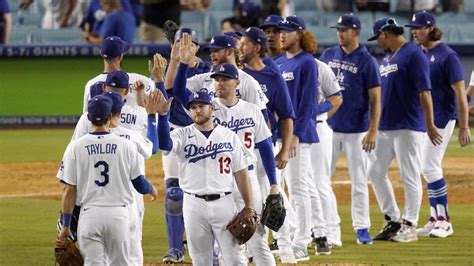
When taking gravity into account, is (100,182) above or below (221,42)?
below

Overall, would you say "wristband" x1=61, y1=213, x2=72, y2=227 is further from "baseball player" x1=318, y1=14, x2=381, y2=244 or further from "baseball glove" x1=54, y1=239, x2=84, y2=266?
"baseball player" x1=318, y1=14, x2=381, y2=244

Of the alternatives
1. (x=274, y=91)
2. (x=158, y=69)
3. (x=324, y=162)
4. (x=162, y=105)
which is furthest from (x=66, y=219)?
(x=324, y=162)

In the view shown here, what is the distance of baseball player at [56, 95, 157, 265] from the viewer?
22.3 feet

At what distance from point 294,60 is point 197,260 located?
8.79 feet

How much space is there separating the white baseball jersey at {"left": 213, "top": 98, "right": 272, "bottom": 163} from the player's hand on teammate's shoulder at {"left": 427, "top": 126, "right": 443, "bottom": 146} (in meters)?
3.08

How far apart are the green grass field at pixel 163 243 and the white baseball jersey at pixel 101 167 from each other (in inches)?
92.7

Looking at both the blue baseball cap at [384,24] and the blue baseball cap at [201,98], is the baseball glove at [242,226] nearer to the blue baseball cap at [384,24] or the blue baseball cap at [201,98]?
the blue baseball cap at [201,98]

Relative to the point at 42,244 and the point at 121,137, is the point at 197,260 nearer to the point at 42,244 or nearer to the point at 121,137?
the point at 121,137

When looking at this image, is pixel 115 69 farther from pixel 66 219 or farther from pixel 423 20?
pixel 423 20

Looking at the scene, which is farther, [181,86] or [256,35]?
[256,35]

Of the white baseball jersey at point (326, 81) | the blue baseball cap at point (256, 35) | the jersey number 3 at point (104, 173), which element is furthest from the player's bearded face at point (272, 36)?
the jersey number 3 at point (104, 173)

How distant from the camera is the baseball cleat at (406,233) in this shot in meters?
10.2

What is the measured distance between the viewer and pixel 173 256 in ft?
28.8

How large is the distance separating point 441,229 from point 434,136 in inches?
33.5
